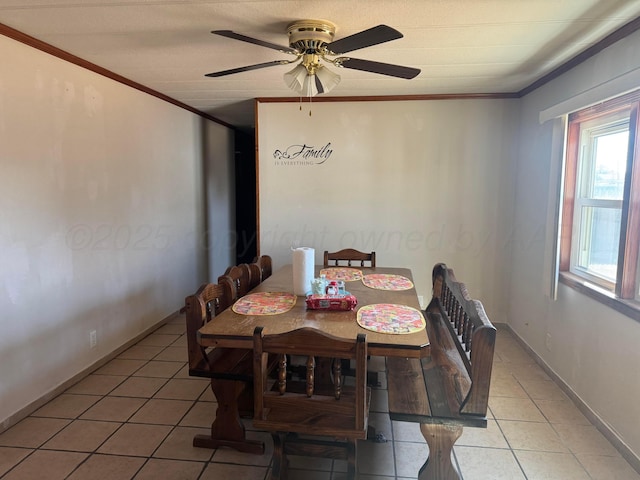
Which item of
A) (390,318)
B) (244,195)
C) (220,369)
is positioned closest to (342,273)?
(390,318)

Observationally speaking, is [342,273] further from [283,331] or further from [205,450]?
[205,450]

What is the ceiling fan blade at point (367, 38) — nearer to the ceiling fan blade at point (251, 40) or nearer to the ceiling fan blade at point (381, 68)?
the ceiling fan blade at point (381, 68)

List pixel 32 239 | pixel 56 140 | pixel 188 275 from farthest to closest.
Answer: pixel 188 275 → pixel 56 140 → pixel 32 239

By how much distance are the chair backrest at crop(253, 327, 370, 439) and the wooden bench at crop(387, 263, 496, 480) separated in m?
0.24

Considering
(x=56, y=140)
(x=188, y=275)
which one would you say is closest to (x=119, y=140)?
(x=56, y=140)

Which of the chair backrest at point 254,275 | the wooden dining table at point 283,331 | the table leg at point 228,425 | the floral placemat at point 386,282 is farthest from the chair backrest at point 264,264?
the table leg at point 228,425

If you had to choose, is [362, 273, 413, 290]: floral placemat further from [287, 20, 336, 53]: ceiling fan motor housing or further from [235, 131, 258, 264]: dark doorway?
[235, 131, 258, 264]: dark doorway

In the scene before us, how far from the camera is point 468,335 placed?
1767mm

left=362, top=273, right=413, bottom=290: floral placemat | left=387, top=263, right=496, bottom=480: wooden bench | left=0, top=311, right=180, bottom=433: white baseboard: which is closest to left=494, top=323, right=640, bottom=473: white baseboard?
left=387, top=263, right=496, bottom=480: wooden bench

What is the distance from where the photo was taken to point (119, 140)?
315 centimetres

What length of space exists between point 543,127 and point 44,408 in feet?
13.1

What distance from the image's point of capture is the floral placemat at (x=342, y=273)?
9.01 ft

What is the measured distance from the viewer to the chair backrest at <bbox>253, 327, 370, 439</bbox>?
4.60 feet

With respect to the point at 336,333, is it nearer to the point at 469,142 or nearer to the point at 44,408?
the point at 44,408
